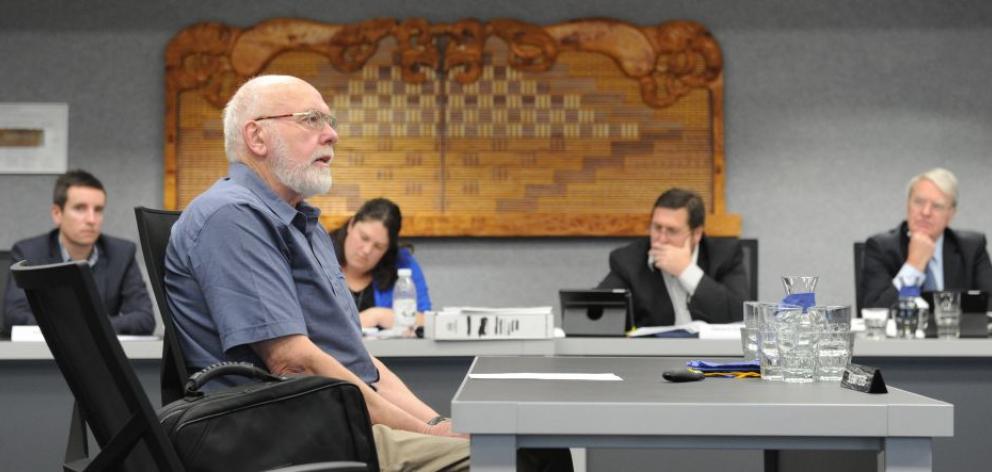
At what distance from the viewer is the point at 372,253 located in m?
3.88

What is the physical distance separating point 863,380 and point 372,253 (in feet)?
8.16

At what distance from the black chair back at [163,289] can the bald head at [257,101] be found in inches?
9.0

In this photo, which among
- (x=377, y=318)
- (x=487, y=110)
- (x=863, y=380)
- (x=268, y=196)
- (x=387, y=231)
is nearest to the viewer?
(x=863, y=380)

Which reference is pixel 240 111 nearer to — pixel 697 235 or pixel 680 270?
pixel 680 270

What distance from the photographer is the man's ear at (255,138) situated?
2.21 meters

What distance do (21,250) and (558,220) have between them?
7.56 ft

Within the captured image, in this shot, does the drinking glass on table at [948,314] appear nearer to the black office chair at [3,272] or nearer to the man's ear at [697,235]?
the man's ear at [697,235]

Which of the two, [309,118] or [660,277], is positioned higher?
[309,118]

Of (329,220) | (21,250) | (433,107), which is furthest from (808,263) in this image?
(21,250)

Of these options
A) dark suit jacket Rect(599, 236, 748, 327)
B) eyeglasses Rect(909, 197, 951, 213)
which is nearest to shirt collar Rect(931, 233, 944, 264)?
eyeglasses Rect(909, 197, 951, 213)

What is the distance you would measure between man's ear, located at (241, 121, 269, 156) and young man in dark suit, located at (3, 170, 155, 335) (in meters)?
1.77

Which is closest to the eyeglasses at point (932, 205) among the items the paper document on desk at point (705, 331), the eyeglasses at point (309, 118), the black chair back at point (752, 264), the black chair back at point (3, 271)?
the black chair back at point (752, 264)

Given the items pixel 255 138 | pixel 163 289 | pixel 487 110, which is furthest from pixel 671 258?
pixel 163 289

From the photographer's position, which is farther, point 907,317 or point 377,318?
point 377,318
